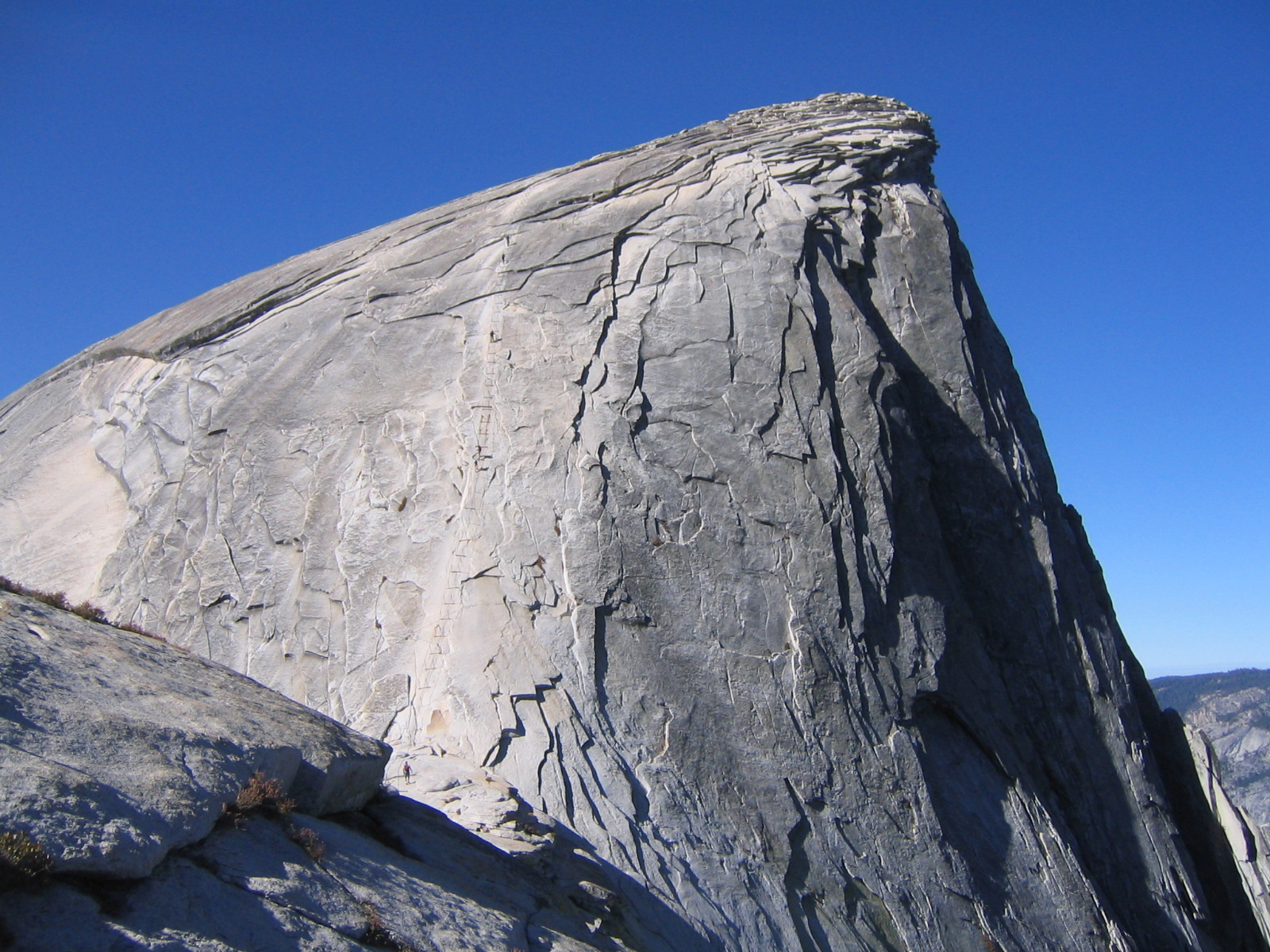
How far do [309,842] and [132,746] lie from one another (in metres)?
0.89

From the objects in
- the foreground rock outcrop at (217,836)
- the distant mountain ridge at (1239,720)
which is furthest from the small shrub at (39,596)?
the distant mountain ridge at (1239,720)

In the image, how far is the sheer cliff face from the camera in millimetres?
7379

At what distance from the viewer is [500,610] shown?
786 cm

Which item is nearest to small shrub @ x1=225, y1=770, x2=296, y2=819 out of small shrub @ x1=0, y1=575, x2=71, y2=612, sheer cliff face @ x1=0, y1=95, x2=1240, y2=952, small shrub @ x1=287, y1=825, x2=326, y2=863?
small shrub @ x1=287, y1=825, x2=326, y2=863

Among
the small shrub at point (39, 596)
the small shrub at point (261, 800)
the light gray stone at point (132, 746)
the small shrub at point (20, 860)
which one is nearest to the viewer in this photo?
the small shrub at point (20, 860)

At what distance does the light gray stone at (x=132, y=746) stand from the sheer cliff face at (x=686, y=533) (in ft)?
6.99

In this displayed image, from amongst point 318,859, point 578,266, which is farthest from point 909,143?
point 318,859

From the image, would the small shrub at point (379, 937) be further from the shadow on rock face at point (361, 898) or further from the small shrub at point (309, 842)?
the small shrub at point (309, 842)

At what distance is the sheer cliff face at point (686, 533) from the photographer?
7.38 m

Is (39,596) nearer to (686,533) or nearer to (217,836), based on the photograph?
(217,836)

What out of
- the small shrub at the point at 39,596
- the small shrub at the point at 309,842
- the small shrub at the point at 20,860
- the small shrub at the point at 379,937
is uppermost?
the small shrub at the point at 39,596

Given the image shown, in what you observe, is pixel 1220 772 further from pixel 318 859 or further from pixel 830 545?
pixel 318 859

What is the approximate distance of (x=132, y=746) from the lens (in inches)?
168

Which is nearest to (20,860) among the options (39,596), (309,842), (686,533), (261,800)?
(261,800)
